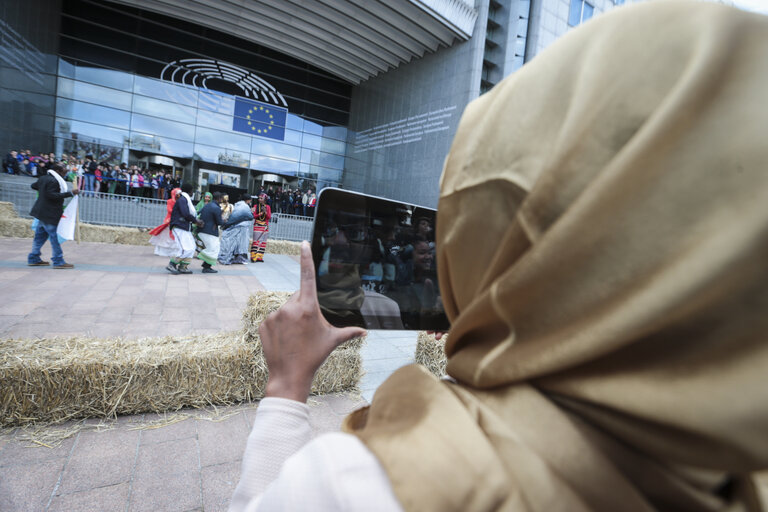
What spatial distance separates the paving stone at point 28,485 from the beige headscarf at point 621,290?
274cm

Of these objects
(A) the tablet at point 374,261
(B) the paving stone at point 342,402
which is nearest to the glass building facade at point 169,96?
(B) the paving stone at point 342,402

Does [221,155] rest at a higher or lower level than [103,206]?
higher

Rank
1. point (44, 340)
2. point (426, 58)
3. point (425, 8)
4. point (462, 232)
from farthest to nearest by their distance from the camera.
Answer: point (426, 58), point (425, 8), point (44, 340), point (462, 232)

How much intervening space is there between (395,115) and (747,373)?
913 inches

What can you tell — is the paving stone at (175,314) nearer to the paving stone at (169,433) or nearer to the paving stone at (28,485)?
the paving stone at (169,433)

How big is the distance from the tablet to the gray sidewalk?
2034 millimetres

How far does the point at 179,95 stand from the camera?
807 inches

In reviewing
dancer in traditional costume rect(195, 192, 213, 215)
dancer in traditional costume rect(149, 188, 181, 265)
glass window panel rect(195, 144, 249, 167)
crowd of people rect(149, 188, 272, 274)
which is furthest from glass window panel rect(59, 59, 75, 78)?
dancer in traditional costume rect(149, 188, 181, 265)

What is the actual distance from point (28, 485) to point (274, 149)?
22844mm

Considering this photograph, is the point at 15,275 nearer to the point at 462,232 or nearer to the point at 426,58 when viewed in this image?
the point at 462,232

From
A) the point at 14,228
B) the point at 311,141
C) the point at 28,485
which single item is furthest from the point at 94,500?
the point at 311,141

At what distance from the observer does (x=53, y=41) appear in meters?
18.2

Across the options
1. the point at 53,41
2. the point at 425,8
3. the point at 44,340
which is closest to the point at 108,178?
the point at 53,41

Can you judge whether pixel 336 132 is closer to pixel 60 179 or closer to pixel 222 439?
pixel 60 179
